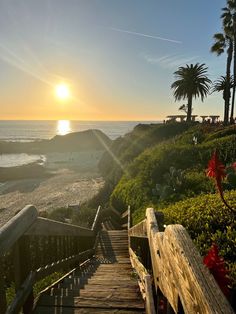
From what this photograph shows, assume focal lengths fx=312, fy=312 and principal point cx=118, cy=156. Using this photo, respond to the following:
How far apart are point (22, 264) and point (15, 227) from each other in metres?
0.67

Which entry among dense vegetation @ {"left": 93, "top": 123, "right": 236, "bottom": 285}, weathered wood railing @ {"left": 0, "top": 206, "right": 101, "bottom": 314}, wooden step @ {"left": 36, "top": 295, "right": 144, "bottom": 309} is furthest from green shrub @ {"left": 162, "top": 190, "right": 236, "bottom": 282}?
weathered wood railing @ {"left": 0, "top": 206, "right": 101, "bottom": 314}

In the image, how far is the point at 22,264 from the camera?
340cm

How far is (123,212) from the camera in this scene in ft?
62.1

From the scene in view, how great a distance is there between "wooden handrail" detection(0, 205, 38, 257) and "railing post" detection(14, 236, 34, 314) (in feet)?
0.63

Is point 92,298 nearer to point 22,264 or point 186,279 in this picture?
point 22,264

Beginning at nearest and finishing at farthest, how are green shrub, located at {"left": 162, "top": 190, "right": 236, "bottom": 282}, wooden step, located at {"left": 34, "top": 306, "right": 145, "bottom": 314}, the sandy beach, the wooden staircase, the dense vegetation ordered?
wooden step, located at {"left": 34, "top": 306, "right": 145, "bottom": 314}
the wooden staircase
green shrub, located at {"left": 162, "top": 190, "right": 236, "bottom": 282}
the dense vegetation
the sandy beach

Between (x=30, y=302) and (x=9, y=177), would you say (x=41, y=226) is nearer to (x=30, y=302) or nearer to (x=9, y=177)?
(x=30, y=302)

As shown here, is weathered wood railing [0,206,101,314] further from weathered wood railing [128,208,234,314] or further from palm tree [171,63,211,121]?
palm tree [171,63,211,121]

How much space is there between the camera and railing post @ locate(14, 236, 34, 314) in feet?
10.7

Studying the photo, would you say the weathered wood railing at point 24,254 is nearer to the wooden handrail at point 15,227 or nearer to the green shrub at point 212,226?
the wooden handrail at point 15,227

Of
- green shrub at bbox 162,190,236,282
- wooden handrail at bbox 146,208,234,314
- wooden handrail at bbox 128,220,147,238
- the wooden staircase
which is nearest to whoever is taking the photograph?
wooden handrail at bbox 146,208,234,314

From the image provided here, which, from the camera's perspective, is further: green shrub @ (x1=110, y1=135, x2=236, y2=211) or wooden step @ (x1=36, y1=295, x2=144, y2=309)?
green shrub @ (x1=110, y1=135, x2=236, y2=211)

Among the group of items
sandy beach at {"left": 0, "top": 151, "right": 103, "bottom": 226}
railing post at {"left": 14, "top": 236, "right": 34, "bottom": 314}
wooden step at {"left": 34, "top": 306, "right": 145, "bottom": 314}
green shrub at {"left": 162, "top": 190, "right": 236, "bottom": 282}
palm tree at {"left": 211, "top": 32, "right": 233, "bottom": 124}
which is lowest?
sandy beach at {"left": 0, "top": 151, "right": 103, "bottom": 226}

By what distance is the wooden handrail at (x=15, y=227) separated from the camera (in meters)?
2.67
